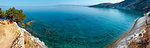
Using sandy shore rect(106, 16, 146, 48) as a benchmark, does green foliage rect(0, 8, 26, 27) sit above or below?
above

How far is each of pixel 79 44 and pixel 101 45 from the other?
9454 millimetres

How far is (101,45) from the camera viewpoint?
28.5 m

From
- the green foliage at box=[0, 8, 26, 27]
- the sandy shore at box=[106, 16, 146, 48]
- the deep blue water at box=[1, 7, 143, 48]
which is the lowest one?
the deep blue water at box=[1, 7, 143, 48]

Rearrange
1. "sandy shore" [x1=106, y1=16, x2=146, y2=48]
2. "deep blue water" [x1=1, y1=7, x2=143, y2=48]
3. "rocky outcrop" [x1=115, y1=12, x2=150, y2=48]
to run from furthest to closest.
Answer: "deep blue water" [x1=1, y1=7, x2=143, y2=48] < "sandy shore" [x1=106, y1=16, x2=146, y2=48] < "rocky outcrop" [x1=115, y1=12, x2=150, y2=48]

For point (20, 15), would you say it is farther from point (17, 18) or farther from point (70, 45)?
point (70, 45)

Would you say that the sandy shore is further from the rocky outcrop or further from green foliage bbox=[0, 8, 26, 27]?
green foliage bbox=[0, 8, 26, 27]

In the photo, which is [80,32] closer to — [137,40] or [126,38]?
[126,38]

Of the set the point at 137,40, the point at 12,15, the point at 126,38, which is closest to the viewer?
the point at 137,40

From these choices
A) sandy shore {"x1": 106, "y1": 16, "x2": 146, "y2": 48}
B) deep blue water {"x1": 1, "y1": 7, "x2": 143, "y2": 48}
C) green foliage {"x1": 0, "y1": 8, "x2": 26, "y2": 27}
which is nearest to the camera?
sandy shore {"x1": 106, "y1": 16, "x2": 146, "y2": 48}

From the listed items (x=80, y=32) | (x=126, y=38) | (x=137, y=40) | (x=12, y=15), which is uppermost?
(x=12, y=15)

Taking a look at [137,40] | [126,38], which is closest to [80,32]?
[126,38]

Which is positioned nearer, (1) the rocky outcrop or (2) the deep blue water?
(1) the rocky outcrop

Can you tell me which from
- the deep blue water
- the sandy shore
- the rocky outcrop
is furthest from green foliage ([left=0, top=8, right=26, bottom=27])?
the rocky outcrop

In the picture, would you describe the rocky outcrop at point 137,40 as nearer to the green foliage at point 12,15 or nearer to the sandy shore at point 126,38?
the sandy shore at point 126,38
